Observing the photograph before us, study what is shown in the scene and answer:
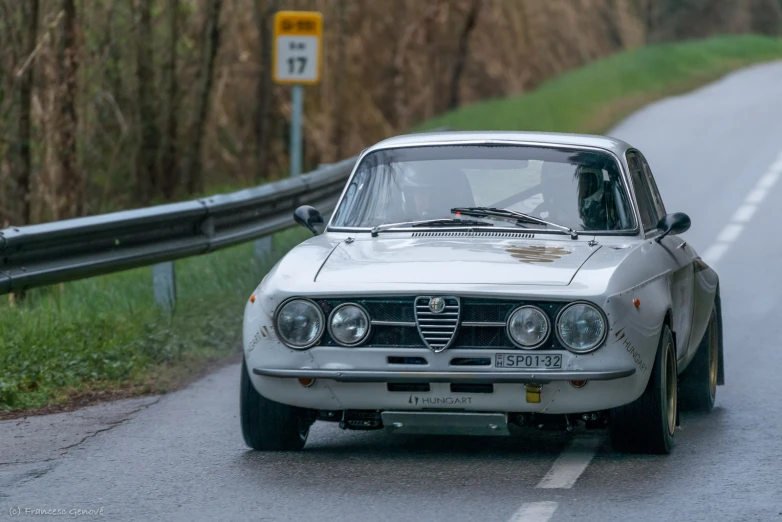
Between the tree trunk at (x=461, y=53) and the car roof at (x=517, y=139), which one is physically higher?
the car roof at (x=517, y=139)

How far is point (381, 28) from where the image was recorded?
1144 inches

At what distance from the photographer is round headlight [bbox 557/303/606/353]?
648 centimetres

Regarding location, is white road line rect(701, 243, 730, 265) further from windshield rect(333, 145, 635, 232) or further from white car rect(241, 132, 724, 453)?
white car rect(241, 132, 724, 453)

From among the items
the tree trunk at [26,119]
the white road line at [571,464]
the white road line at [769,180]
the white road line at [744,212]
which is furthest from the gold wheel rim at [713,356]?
the white road line at [769,180]

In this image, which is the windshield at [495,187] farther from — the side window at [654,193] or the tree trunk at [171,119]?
the tree trunk at [171,119]

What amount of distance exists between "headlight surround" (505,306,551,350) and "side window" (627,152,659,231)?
1440 millimetres

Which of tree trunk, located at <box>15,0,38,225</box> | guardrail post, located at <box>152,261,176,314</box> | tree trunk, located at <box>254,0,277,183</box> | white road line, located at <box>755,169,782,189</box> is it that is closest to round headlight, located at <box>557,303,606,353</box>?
guardrail post, located at <box>152,261,176,314</box>

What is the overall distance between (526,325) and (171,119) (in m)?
15.5

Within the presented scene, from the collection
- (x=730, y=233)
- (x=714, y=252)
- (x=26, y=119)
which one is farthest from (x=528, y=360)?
(x=730, y=233)

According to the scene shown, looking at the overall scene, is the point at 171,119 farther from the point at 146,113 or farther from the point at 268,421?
the point at 268,421

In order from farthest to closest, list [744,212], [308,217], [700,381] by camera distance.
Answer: [744,212] → [700,381] → [308,217]

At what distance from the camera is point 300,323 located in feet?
21.9

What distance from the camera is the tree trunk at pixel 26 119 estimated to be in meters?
15.5

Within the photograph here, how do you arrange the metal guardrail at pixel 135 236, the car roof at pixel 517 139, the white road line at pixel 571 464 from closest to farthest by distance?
the white road line at pixel 571 464, the car roof at pixel 517 139, the metal guardrail at pixel 135 236
